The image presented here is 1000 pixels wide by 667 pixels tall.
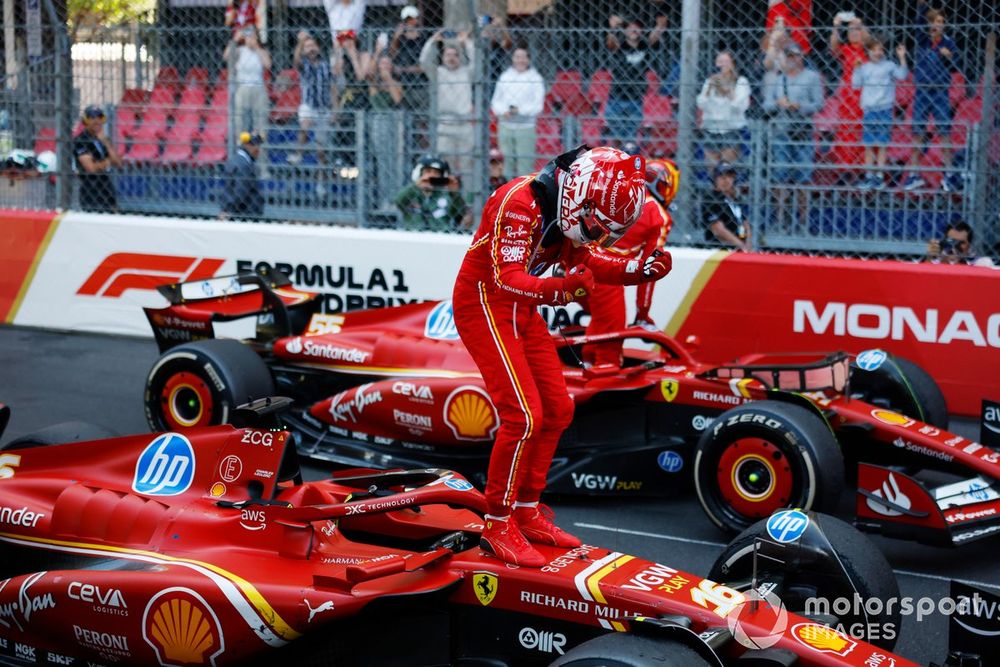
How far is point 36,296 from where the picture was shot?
37.2ft

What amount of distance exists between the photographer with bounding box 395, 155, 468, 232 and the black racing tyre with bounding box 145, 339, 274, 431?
2.77 metres

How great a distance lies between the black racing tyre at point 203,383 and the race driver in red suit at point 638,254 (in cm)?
202

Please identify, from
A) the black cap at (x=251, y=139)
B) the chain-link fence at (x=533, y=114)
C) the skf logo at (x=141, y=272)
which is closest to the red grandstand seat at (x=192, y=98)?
the chain-link fence at (x=533, y=114)

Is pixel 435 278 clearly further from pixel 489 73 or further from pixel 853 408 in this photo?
pixel 853 408

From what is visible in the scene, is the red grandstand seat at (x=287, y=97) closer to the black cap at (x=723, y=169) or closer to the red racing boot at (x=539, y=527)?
the black cap at (x=723, y=169)

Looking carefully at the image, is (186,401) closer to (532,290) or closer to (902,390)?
(532,290)

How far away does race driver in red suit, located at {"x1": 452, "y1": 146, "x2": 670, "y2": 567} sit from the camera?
469 centimetres

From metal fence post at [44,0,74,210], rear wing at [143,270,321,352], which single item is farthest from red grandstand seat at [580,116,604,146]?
metal fence post at [44,0,74,210]

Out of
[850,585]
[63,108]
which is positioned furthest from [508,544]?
[63,108]

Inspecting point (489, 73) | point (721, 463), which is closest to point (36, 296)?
point (489, 73)

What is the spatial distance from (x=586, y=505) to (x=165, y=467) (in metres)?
2.78

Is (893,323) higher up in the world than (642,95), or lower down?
lower down

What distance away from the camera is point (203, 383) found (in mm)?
7633

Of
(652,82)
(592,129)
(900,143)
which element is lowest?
(900,143)
